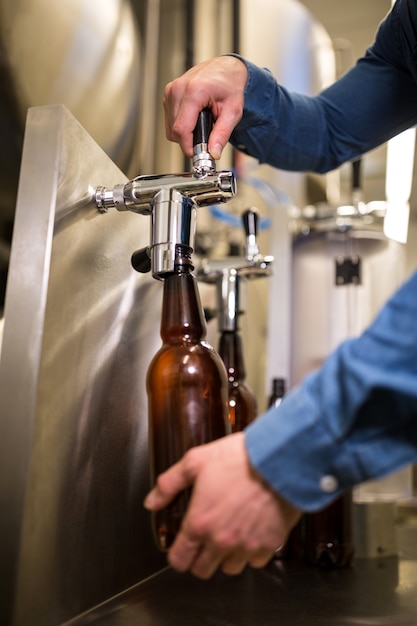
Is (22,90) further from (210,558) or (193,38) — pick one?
(193,38)

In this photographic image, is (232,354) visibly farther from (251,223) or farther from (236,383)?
(251,223)

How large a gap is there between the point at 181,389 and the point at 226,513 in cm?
11

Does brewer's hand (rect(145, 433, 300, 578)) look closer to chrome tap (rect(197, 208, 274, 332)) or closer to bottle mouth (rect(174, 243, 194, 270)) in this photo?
bottle mouth (rect(174, 243, 194, 270))

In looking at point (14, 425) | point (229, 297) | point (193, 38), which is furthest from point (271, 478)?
point (193, 38)

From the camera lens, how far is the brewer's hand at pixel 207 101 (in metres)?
0.51

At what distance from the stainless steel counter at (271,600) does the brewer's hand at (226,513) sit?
14 cm

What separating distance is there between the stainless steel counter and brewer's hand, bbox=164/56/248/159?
0.37m

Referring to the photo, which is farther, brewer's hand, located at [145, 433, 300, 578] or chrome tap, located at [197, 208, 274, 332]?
chrome tap, located at [197, 208, 274, 332]

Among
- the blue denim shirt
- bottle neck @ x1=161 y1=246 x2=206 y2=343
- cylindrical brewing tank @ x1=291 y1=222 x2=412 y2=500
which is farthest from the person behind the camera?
cylindrical brewing tank @ x1=291 y1=222 x2=412 y2=500

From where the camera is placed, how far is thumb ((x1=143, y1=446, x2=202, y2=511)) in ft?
1.10

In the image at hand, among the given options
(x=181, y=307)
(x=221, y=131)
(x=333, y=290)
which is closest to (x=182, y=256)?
(x=181, y=307)

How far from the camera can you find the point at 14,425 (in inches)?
15.3

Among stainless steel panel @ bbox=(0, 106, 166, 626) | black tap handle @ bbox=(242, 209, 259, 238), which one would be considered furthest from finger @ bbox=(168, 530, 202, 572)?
black tap handle @ bbox=(242, 209, 259, 238)

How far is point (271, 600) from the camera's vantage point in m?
0.51
